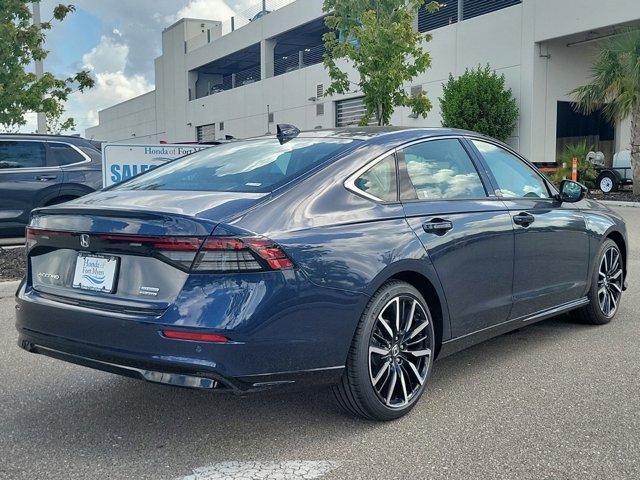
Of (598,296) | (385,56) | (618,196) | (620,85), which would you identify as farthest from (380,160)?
(618,196)

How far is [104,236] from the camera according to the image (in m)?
3.23

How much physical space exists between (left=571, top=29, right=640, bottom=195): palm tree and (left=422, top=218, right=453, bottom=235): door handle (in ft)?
58.1

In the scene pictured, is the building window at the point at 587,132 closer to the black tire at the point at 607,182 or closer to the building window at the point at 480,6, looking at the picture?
the building window at the point at 480,6

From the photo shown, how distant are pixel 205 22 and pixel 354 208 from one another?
158ft

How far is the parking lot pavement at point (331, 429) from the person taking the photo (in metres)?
3.11

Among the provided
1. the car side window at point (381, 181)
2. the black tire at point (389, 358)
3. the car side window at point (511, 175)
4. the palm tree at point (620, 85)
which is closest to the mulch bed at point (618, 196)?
the palm tree at point (620, 85)

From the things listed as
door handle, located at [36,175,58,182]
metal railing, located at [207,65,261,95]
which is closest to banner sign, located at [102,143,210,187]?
door handle, located at [36,175,58,182]

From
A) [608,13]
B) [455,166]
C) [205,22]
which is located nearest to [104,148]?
[455,166]

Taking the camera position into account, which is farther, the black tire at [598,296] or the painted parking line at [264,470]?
the black tire at [598,296]

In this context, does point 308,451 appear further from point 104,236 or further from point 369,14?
point 369,14

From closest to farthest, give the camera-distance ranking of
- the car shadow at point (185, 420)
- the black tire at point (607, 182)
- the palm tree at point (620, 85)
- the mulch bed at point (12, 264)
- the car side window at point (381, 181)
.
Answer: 1. the car shadow at point (185, 420)
2. the car side window at point (381, 181)
3. the mulch bed at point (12, 264)
4. the palm tree at point (620, 85)
5. the black tire at point (607, 182)

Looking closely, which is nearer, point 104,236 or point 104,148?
point 104,236

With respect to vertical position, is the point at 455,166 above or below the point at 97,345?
above

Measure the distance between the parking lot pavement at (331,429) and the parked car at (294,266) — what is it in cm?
31
